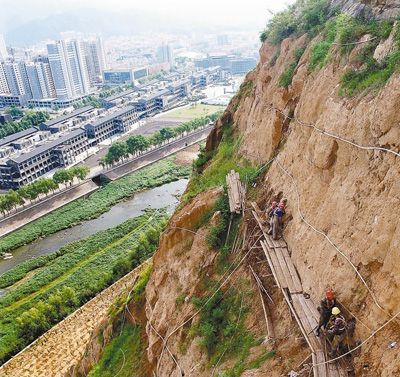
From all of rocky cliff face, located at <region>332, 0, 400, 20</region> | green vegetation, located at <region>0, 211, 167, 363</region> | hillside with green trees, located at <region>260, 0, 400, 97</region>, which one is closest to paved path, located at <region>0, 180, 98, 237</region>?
green vegetation, located at <region>0, 211, 167, 363</region>

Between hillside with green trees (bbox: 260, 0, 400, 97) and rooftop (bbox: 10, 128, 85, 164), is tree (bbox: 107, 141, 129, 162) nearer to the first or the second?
rooftop (bbox: 10, 128, 85, 164)

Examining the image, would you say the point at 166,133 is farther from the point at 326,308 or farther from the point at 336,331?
the point at 336,331

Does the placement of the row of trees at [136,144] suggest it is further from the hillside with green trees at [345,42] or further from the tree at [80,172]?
the hillside with green trees at [345,42]

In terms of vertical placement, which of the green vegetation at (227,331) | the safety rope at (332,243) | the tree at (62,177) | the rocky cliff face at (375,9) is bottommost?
the tree at (62,177)

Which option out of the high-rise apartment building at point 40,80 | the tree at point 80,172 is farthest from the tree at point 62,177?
the high-rise apartment building at point 40,80

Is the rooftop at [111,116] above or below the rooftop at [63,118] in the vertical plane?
above

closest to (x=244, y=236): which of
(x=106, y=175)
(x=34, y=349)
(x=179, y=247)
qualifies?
(x=179, y=247)

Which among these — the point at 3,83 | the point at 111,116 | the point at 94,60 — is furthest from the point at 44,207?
the point at 94,60
